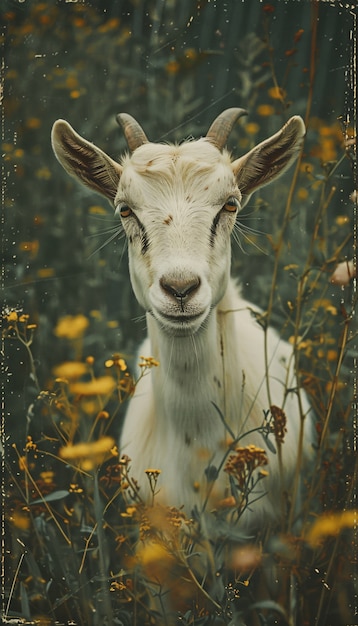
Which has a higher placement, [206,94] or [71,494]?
[206,94]

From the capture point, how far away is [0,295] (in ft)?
11.8

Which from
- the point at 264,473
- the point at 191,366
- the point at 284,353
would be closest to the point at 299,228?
the point at 284,353

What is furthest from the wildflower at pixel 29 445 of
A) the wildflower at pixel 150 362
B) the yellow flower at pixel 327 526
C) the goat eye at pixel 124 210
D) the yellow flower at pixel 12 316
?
the yellow flower at pixel 327 526

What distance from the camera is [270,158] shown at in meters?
3.30

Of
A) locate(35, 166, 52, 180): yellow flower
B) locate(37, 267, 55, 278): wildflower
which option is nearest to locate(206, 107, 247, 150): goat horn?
locate(35, 166, 52, 180): yellow flower

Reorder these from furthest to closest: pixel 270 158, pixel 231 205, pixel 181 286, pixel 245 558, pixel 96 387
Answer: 1. pixel 96 387
2. pixel 245 558
3. pixel 270 158
4. pixel 231 205
5. pixel 181 286

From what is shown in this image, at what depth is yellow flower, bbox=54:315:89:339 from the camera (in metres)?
3.55

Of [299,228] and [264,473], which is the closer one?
[264,473]

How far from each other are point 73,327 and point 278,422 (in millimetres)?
981

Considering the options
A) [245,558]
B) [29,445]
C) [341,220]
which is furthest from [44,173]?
[245,558]

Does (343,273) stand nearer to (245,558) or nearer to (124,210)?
(124,210)

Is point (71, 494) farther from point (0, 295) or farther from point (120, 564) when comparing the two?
point (0, 295)

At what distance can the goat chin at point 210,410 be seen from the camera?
3270 mm

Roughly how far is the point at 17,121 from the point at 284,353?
1.56m
